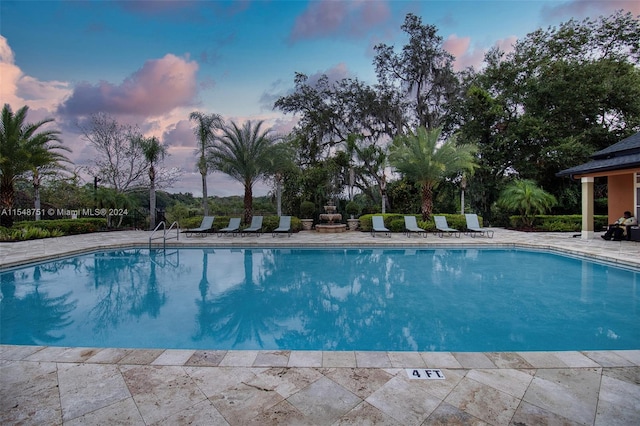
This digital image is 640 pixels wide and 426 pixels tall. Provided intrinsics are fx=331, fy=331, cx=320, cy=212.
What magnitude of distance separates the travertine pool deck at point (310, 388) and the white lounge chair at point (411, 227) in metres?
10.7

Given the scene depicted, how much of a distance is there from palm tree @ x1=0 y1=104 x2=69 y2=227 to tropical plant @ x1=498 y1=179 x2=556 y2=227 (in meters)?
20.3

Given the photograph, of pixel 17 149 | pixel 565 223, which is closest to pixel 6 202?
pixel 17 149

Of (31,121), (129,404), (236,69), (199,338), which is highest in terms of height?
(236,69)

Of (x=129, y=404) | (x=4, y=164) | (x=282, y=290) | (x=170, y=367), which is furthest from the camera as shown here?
(x=4, y=164)

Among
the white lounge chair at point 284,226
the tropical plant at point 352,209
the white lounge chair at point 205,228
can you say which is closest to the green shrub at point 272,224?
the white lounge chair at point 284,226

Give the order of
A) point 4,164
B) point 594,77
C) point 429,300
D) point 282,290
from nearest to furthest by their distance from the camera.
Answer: point 429,300
point 282,290
point 4,164
point 594,77

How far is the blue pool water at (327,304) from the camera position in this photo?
4.31m

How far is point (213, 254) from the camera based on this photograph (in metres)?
10.9

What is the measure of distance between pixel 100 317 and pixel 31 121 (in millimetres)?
13117

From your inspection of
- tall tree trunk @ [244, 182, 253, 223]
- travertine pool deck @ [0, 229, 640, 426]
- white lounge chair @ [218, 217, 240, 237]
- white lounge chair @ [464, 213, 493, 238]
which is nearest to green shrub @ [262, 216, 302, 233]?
tall tree trunk @ [244, 182, 253, 223]

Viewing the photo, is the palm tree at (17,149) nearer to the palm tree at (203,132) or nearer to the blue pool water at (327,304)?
the palm tree at (203,132)

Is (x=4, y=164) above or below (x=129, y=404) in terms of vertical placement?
above

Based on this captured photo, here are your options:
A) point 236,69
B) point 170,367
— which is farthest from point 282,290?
point 236,69

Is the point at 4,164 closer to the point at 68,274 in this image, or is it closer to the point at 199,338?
the point at 68,274
